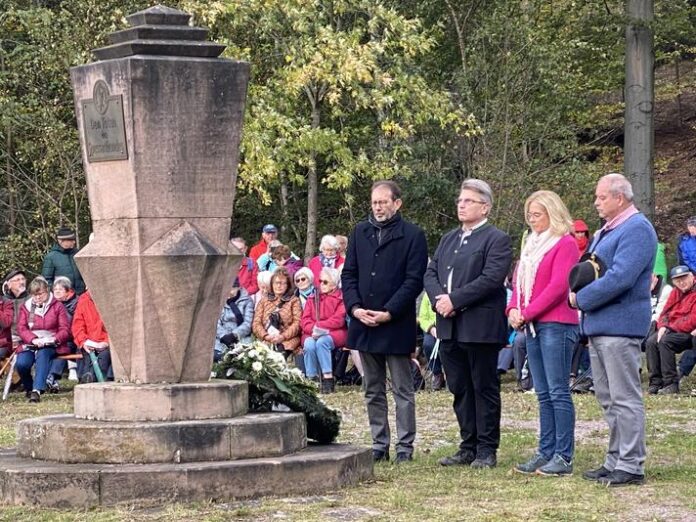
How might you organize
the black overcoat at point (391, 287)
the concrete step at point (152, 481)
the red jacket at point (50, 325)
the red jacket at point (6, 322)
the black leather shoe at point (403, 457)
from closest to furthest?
the concrete step at point (152, 481) → the black overcoat at point (391, 287) → the black leather shoe at point (403, 457) → the red jacket at point (50, 325) → the red jacket at point (6, 322)

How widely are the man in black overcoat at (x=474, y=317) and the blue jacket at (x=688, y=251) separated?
31.9 feet

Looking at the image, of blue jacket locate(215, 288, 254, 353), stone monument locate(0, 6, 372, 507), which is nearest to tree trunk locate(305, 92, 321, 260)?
blue jacket locate(215, 288, 254, 353)

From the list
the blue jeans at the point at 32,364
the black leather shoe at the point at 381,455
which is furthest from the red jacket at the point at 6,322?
the black leather shoe at the point at 381,455

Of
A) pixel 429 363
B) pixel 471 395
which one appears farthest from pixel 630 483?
pixel 429 363

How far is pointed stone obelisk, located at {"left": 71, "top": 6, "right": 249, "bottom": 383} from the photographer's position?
29.9ft

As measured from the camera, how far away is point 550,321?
31.2 ft

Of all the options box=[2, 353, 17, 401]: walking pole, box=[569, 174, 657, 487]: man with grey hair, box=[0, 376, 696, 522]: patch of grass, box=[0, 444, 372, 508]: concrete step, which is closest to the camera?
box=[0, 376, 696, 522]: patch of grass

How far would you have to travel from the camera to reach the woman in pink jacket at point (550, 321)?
9500 mm

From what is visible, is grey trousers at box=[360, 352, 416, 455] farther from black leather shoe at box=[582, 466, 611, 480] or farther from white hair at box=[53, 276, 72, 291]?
white hair at box=[53, 276, 72, 291]

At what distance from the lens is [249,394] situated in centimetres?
972

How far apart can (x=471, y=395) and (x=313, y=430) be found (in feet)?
3.94

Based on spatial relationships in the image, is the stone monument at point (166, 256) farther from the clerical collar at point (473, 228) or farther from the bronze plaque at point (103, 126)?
the clerical collar at point (473, 228)

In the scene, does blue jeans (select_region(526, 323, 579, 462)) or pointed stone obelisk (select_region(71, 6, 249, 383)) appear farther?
blue jeans (select_region(526, 323, 579, 462))

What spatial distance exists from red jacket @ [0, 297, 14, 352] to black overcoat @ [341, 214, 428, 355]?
8.00 m
